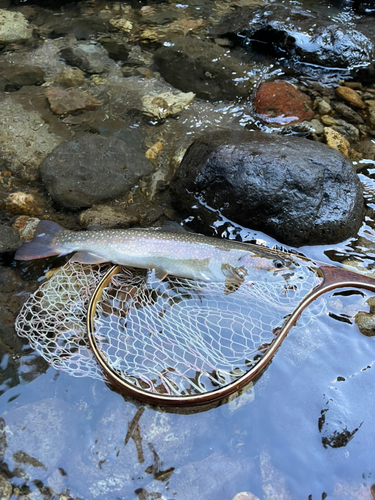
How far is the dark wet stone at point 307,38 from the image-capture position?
7.40 m

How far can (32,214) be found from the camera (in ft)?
15.9

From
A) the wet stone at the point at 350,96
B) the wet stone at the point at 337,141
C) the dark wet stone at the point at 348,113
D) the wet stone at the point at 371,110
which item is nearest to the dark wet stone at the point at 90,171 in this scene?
the wet stone at the point at 337,141

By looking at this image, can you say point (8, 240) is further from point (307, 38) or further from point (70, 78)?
point (307, 38)

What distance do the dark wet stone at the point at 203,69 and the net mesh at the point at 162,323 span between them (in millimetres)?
4351

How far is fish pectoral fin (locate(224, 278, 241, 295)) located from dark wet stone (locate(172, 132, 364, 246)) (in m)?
1.02

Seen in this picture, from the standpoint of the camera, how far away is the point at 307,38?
748cm

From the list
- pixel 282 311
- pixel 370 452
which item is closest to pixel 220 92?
pixel 282 311

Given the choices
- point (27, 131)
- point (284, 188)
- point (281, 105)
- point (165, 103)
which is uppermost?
point (281, 105)

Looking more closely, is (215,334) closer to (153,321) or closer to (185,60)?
(153,321)

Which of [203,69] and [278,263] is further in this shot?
[203,69]

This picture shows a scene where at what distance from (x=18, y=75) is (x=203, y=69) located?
3.49 m

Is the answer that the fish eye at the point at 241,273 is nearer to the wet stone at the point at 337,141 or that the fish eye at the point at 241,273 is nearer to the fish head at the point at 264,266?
the fish head at the point at 264,266

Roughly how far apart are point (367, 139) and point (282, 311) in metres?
4.16

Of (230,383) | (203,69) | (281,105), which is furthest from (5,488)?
(203,69)
